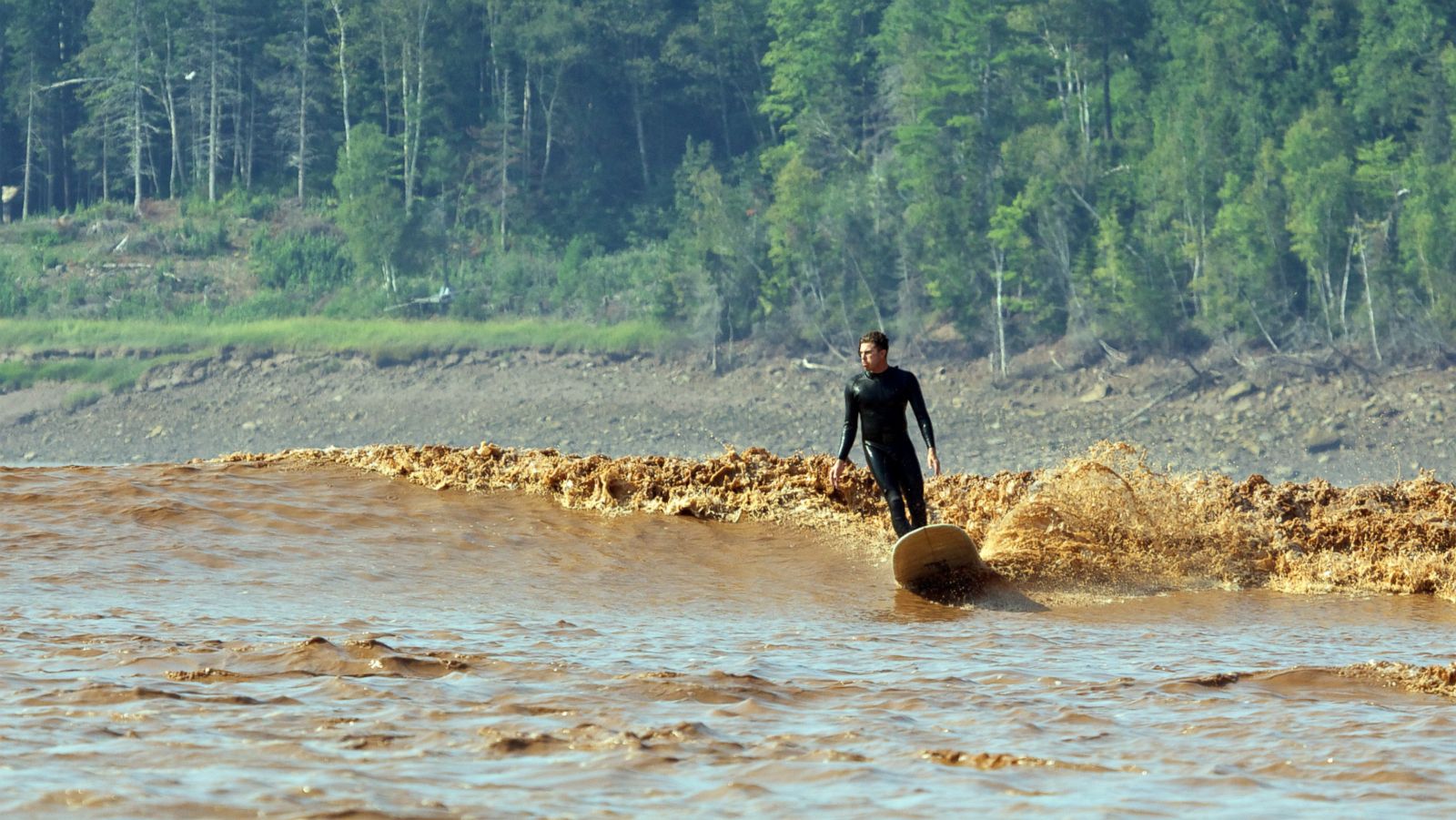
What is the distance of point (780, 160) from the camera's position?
194 ft

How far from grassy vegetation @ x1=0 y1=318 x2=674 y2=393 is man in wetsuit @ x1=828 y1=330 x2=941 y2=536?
38.2m

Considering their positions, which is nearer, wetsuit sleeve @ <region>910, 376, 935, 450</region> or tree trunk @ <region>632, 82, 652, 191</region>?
wetsuit sleeve @ <region>910, 376, 935, 450</region>

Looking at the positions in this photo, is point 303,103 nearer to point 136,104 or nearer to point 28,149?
point 136,104

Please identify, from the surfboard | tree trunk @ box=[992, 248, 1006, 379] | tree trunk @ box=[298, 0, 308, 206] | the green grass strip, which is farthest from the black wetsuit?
tree trunk @ box=[298, 0, 308, 206]

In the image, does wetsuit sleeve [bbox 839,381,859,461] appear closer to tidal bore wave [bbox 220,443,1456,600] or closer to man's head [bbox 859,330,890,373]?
man's head [bbox 859,330,890,373]

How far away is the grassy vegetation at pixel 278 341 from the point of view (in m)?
51.4

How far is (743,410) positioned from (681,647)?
123 ft

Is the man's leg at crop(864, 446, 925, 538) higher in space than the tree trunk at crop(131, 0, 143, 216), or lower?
lower

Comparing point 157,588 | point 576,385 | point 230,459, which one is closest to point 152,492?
point 230,459

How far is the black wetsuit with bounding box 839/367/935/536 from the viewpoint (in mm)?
12500

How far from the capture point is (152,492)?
15078 mm

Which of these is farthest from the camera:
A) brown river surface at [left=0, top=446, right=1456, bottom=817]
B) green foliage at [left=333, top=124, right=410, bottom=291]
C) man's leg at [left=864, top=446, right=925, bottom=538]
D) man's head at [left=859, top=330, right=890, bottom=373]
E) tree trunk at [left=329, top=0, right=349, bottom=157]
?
tree trunk at [left=329, top=0, right=349, bottom=157]

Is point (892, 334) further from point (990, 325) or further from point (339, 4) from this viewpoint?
point (339, 4)

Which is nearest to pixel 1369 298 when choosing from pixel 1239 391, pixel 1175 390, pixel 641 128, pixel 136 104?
pixel 1239 391
